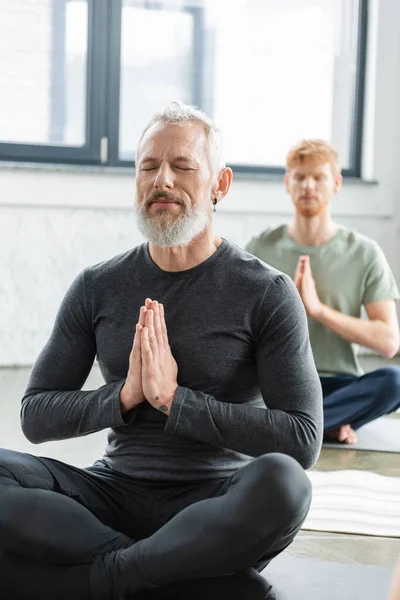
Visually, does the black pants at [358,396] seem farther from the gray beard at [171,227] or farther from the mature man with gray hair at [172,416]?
the gray beard at [171,227]

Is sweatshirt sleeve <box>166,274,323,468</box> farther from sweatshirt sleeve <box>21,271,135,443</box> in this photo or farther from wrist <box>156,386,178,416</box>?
sweatshirt sleeve <box>21,271,135,443</box>

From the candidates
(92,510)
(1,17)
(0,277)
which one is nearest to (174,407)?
(92,510)

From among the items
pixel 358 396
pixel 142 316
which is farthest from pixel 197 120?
pixel 358 396

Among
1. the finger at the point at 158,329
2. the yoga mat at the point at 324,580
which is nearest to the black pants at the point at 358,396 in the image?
the yoga mat at the point at 324,580

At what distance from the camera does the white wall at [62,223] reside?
4.84 m

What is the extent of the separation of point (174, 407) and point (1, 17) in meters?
3.54

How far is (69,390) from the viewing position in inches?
79.4

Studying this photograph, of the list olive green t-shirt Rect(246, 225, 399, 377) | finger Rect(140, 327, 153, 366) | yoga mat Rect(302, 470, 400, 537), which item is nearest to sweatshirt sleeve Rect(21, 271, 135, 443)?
finger Rect(140, 327, 153, 366)

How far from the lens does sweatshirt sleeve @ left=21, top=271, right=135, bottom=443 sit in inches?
75.2

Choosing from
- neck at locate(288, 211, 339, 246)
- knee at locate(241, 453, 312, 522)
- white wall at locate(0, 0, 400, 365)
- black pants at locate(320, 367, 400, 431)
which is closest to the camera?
knee at locate(241, 453, 312, 522)

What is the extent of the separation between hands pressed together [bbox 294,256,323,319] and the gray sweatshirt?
1.21m

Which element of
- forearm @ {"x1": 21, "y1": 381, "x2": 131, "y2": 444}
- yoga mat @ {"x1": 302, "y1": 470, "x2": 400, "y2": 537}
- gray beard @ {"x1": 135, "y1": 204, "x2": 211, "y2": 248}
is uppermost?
gray beard @ {"x1": 135, "y1": 204, "x2": 211, "y2": 248}

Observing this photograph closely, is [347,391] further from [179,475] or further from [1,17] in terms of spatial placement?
[1,17]

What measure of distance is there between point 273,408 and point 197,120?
2.03 ft
